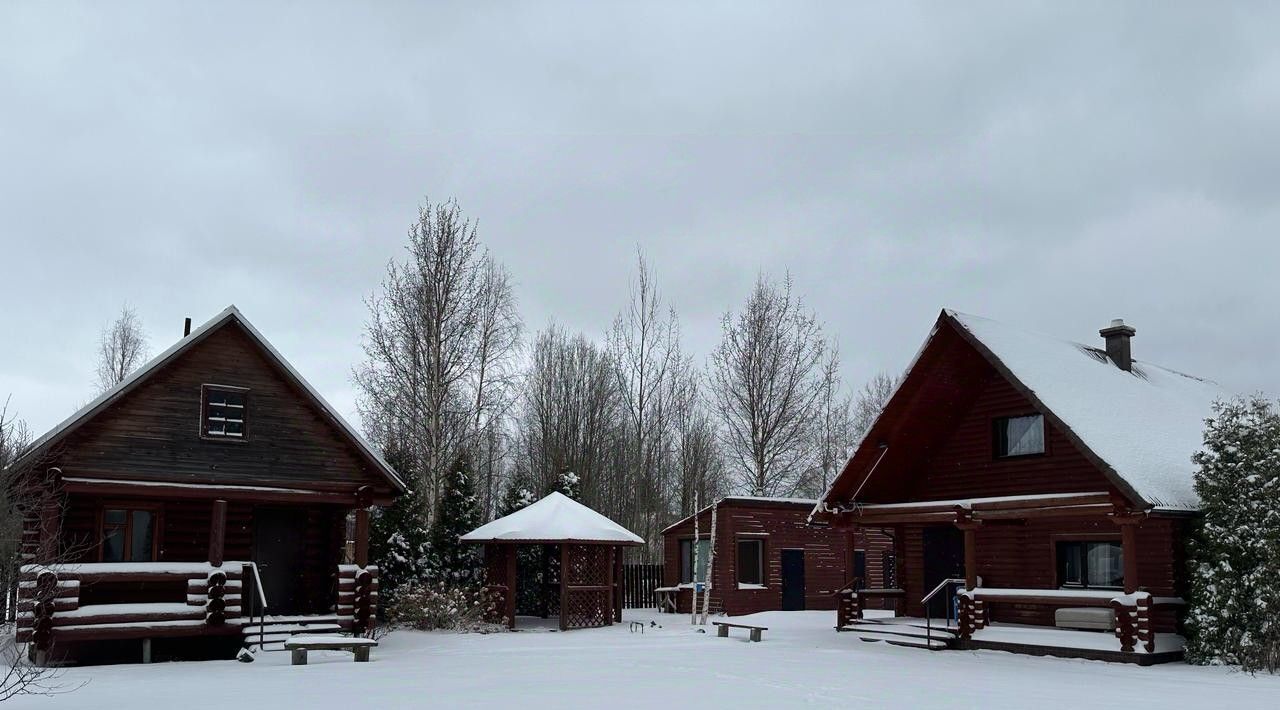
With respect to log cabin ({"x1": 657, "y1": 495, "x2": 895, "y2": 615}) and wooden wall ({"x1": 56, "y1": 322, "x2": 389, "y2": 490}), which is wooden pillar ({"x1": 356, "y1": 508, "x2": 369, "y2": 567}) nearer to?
wooden wall ({"x1": 56, "y1": 322, "x2": 389, "y2": 490})

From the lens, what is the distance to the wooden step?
67.9 feet

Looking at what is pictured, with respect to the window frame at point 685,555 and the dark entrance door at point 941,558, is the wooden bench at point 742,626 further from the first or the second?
the window frame at point 685,555

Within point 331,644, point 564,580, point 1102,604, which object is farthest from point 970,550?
point 331,644

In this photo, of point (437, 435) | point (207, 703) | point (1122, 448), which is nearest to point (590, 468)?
point (437, 435)

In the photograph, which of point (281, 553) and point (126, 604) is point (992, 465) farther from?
point (126, 604)

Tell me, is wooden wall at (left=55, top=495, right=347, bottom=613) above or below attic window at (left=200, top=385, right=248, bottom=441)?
below

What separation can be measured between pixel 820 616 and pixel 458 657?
13343 mm

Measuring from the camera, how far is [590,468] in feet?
153

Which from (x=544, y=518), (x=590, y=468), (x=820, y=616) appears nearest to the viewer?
(x=544, y=518)

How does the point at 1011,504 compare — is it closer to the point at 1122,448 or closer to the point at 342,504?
the point at 1122,448

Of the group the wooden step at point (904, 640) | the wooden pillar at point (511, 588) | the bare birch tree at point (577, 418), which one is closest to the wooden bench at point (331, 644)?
the wooden pillar at point (511, 588)

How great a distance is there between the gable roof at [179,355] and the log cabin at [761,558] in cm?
1136

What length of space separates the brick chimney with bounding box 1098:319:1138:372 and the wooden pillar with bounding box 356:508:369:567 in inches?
667

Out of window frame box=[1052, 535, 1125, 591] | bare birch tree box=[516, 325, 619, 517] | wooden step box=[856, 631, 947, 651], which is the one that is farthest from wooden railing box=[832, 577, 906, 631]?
bare birch tree box=[516, 325, 619, 517]
